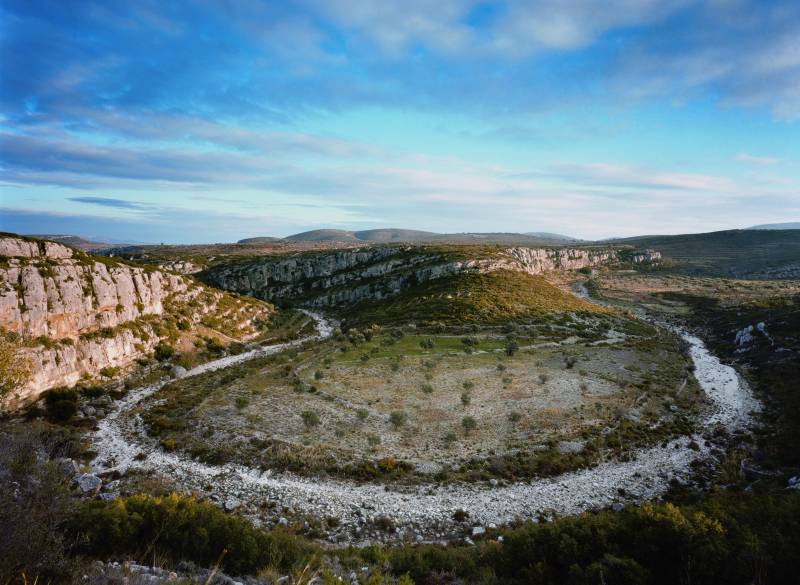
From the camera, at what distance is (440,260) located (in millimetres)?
117438

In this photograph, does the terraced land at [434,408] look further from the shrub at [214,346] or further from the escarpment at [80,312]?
the shrub at [214,346]

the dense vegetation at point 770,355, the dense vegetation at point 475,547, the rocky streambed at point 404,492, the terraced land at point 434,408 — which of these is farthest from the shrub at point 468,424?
the dense vegetation at point 770,355

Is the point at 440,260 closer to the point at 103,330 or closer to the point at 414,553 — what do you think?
the point at 103,330

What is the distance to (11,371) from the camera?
32.0 metres

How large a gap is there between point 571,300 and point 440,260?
4050 cm

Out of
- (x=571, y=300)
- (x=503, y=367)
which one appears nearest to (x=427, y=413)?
(x=503, y=367)

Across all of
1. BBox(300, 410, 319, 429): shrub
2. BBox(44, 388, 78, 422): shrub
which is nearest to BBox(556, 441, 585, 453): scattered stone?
BBox(300, 410, 319, 429): shrub

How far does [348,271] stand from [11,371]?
10210 centimetres

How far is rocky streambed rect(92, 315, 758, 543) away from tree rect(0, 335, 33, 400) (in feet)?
30.0

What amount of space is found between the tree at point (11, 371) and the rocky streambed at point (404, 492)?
914 cm

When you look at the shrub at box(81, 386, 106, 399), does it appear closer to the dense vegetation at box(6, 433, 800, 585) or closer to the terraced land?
the terraced land

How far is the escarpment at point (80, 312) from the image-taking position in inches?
1641

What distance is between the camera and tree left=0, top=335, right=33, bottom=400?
31.4m

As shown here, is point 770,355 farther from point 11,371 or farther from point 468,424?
point 11,371
